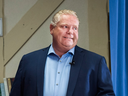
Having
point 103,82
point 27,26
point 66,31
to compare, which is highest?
point 27,26

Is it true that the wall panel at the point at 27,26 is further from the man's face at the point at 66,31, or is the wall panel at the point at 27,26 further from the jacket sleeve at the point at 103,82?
the jacket sleeve at the point at 103,82

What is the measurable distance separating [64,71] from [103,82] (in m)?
0.29

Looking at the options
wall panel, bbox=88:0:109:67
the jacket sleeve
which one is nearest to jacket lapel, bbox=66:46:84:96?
the jacket sleeve

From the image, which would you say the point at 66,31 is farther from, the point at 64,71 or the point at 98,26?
the point at 98,26

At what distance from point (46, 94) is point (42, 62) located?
248mm

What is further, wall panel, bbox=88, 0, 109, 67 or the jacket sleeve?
wall panel, bbox=88, 0, 109, 67

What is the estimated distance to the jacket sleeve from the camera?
102cm

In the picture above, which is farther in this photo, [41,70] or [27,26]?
[27,26]

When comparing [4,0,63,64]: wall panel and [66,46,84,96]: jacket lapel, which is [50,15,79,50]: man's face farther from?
[4,0,63,64]: wall panel

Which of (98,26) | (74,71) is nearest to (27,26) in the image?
(98,26)

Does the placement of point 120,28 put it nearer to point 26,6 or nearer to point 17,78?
point 17,78

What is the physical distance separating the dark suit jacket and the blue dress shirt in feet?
0.13

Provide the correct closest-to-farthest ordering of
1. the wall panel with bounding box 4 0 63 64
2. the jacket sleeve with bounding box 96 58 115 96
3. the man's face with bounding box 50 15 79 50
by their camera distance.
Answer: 1. the jacket sleeve with bounding box 96 58 115 96
2. the man's face with bounding box 50 15 79 50
3. the wall panel with bounding box 4 0 63 64

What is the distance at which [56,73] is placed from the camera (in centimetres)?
115
